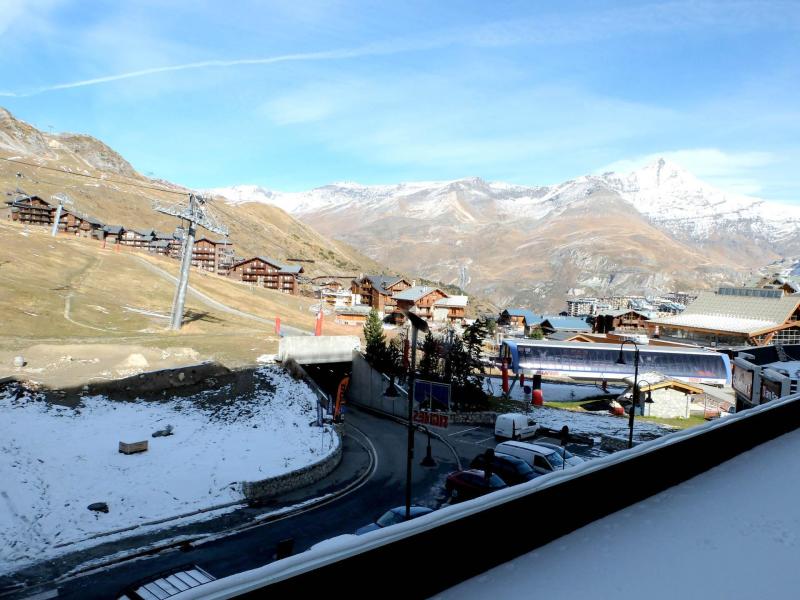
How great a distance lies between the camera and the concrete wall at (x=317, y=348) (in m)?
36.9

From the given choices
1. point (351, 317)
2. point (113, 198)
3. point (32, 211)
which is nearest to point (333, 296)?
point (351, 317)

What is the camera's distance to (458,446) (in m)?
29.2

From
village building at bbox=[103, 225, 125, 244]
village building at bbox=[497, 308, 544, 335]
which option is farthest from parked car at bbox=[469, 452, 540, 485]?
village building at bbox=[103, 225, 125, 244]

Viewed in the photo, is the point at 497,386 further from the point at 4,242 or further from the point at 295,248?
the point at 295,248

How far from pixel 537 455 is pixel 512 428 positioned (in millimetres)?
6786

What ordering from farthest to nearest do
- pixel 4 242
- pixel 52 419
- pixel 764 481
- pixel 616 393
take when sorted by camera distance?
pixel 4 242 → pixel 616 393 → pixel 52 419 → pixel 764 481

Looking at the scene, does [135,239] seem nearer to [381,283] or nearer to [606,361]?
[381,283]

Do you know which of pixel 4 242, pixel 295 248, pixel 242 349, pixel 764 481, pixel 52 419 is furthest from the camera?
pixel 295 248

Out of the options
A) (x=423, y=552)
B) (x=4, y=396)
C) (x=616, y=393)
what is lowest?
(x=616, y=393)

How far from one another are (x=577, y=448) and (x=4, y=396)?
28.3m

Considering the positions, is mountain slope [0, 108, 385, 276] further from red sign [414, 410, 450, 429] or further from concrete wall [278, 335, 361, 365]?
red sign [414, 410, 450, 429]

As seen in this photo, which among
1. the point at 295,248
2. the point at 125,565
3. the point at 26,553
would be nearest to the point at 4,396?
the point at 26,553

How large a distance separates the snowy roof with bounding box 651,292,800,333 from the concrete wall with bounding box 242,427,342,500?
205 ft

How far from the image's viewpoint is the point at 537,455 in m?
23.8
